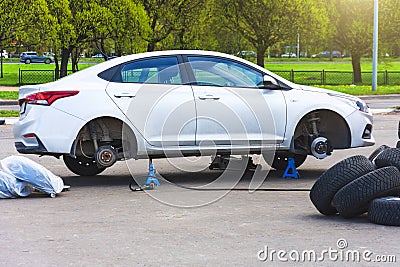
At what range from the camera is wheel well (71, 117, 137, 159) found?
996 cm

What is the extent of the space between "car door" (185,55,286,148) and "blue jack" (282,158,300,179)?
1.64 feet

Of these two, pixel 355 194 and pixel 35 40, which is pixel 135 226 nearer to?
pixel 355 194

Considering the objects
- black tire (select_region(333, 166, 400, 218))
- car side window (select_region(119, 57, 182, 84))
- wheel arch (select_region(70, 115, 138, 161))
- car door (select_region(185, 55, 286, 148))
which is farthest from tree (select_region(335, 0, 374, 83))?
black tire (select_region(333, 166, 400, 218))

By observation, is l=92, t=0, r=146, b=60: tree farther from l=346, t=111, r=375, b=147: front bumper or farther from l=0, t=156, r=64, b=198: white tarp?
l=0, t=156, r=64, b=198: white tarp

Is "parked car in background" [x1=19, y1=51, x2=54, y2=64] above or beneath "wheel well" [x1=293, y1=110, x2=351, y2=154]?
beneath

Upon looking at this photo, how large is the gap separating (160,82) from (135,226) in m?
3.02

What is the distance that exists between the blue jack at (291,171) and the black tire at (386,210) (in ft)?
10.7

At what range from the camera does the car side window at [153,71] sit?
33.2ft

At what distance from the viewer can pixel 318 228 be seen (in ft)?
Answer: 24.2

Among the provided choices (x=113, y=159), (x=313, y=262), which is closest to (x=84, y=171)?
(x=113, y=159)

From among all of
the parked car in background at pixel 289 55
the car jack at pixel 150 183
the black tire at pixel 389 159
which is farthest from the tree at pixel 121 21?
the parked car in background at pixel 289 55

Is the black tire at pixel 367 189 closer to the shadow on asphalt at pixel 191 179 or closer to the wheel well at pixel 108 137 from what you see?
the shadow on asphalt at pixel 191 179

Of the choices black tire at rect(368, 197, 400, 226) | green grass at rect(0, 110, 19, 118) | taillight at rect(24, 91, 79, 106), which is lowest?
green grass at rect(0, 110, 19, 118)

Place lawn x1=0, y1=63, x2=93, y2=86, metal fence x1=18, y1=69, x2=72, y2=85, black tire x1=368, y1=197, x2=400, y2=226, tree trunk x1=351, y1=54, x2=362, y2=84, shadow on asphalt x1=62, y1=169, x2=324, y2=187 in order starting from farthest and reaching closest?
lawn x1=0, y1=63, x2=93, y2=86
tree trunk x1=351, y1=54, x2=362, y2=84
metal fence x1=18, y1=69, x2=72, y2=85
shadow on asphalt x1=62, y1=169, x2=324, y2=187
black tire x1=368, y1=197, x2=400, y2=226
